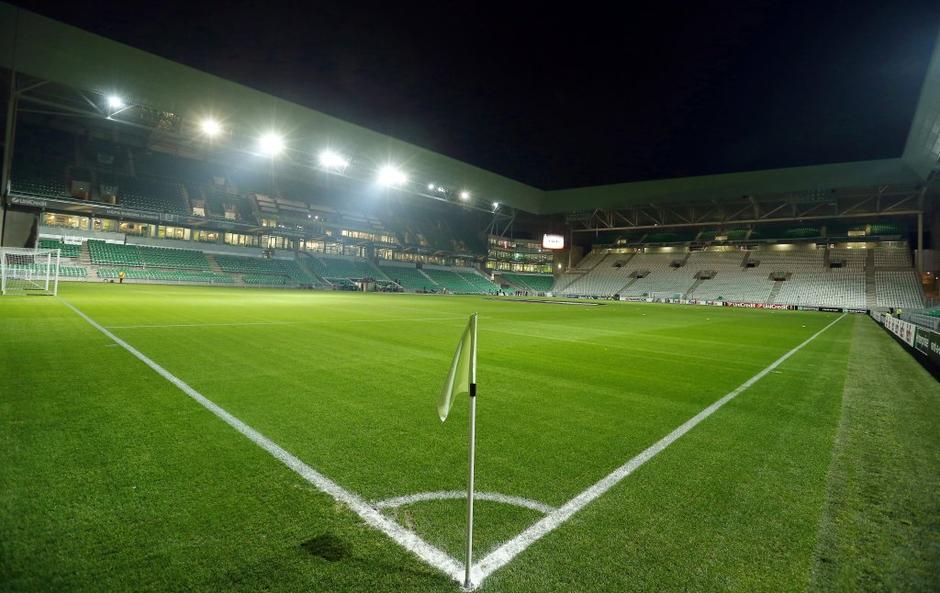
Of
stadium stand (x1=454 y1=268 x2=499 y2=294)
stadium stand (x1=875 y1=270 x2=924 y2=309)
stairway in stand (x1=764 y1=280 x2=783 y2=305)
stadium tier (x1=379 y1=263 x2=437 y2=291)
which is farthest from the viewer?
stadium stand (x1=454 y1=268 x2=499 y2=294)

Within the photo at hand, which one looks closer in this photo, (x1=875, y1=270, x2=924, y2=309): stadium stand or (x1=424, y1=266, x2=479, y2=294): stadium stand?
(x1=875, y1=270, x2=924, y2=309): stadium stand

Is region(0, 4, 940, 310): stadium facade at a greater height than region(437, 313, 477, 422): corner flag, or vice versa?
region(0, 4, 940, 310): stadium facade

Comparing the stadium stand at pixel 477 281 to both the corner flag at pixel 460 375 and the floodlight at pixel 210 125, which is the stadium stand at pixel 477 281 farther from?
the corner flag at pixel 460 375

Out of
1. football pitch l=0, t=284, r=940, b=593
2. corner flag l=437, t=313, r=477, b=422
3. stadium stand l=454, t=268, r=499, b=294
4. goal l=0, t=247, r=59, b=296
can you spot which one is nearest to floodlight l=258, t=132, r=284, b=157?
goal l=0, t=247, r=59, b=296

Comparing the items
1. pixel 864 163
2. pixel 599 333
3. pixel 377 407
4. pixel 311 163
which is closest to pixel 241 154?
pixel 311 163

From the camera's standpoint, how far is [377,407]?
208 inches

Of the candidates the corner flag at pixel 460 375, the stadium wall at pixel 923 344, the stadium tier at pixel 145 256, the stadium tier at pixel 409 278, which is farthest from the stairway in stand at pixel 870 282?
the stadium tier at pixel 145 256

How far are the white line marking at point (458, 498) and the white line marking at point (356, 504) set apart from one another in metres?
0.14

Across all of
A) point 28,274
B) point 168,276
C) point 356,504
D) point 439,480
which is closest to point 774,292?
point 439,480

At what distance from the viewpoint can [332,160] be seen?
41281mm

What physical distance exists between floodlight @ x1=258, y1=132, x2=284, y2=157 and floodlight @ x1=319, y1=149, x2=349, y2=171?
368cm

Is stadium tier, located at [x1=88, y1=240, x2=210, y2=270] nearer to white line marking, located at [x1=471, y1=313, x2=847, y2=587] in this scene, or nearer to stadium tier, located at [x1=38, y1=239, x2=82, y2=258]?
stadium tier, located at [x1=38, y1=239, x2=82, y2=258]

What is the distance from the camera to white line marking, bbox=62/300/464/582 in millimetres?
2350

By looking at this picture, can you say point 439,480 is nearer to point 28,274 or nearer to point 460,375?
point 460,375
